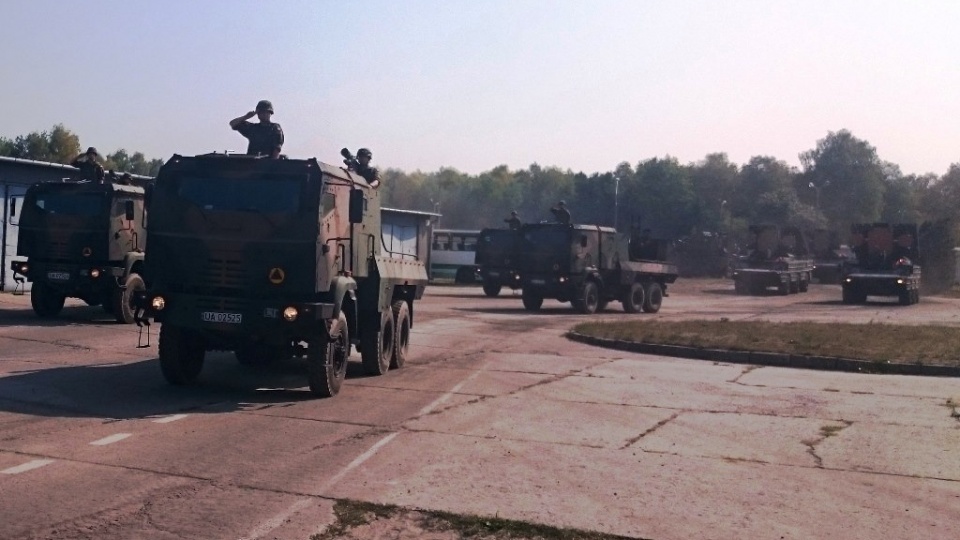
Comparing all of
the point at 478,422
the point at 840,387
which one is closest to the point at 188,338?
the point at 478,422

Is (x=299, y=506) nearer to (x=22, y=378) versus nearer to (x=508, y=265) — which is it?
(x=22, y=378)

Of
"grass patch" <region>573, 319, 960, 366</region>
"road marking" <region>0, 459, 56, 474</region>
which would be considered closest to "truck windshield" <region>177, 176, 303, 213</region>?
"road marking" <region>0, 459, 56, 474</region>

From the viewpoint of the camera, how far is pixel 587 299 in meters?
29.5

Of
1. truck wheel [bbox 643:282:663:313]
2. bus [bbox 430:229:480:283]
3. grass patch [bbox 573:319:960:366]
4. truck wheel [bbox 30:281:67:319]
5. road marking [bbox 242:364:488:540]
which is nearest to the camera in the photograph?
road marking [bbox 242:364:488:540]

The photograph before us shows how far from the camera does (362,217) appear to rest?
39.8ft

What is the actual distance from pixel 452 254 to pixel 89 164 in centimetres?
3091

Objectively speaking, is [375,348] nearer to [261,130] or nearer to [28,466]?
[261,130]

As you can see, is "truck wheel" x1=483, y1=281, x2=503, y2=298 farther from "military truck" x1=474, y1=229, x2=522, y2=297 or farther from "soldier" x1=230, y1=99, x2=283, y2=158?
"soldier" x1=230, y1=99, x2=283, y2=158

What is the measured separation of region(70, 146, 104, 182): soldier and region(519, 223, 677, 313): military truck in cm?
1232

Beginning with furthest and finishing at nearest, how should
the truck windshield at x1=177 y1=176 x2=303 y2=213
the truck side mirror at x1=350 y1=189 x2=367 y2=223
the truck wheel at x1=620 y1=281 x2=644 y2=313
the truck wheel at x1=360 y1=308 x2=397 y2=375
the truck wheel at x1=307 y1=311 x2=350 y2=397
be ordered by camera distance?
the truck wheel at x1=620 y1=281 x2=644 y2=313, the truck wheel at x1=360 y1=308 x2=397 y2=375, the truck side mirror at x1=350 y1=189 x2=367 y2=223, the truck wheel at x1=307 y1=311 x2=350 y2=397, the truck windshield at x1=177 y1=176 x2=303 y2=213

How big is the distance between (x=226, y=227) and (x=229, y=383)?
93.8 inches

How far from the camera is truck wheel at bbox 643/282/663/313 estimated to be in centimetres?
3198

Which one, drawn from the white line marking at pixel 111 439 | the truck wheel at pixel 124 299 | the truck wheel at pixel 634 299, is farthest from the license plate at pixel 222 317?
the truck wheel at pixel 634 299

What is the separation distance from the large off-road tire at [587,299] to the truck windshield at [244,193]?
18813 mm
